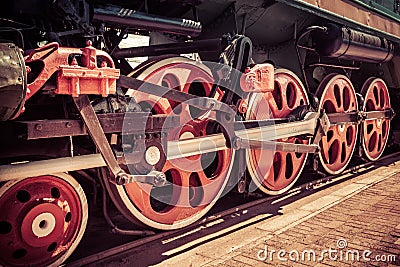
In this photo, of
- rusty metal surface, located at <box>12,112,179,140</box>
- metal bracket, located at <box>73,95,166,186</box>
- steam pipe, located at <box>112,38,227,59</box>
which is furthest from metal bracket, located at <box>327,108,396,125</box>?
metal bracket, located at <box>73,95,166,186</box>

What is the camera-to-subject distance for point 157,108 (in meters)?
2.71

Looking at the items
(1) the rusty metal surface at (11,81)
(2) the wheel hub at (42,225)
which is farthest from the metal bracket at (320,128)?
(1) the rusty metal surface at (11,81)

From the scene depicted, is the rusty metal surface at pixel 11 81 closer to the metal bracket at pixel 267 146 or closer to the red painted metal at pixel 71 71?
the red painted metal at pixel 71 71

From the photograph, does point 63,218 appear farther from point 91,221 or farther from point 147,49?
point 147,49

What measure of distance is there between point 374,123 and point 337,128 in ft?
3.87

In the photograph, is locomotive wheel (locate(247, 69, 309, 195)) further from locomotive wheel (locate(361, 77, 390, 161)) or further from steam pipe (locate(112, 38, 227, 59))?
locomotive wheel (locate(361, 77, 390, 161))

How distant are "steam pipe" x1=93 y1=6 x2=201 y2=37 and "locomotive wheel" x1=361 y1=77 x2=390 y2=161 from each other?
10.2ft

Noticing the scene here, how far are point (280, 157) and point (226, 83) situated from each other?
117 centimetres

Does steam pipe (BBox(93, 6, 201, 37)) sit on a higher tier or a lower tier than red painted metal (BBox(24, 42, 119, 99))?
higher

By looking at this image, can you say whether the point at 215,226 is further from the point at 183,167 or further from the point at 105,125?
the point at 105,125

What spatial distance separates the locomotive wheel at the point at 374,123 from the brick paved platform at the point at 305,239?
170cm

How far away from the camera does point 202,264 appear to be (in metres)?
2.29

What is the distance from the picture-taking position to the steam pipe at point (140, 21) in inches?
94.1

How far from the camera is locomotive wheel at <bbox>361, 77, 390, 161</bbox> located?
17.2 ft
